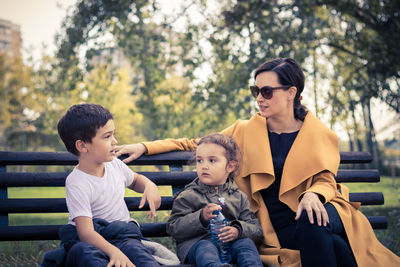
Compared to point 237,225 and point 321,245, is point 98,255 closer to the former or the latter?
point 237,225

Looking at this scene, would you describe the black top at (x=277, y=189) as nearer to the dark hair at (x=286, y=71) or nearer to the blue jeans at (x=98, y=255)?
the dark hair at (x=286, y=71)

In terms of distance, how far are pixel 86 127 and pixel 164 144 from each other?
0.98m

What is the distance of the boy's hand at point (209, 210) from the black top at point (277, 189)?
2.08 ft

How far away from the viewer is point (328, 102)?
32.0 feet

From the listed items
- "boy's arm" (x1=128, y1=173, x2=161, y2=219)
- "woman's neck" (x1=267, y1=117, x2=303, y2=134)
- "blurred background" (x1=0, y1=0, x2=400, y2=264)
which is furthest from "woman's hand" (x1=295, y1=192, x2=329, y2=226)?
"blurred background" (x1=0, y1=0, x2=400, y2=264)

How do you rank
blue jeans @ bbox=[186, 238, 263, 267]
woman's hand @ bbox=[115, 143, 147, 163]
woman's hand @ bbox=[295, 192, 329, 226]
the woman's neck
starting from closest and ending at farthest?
blue jeans @ bbox=[186, 238, 263, 267] → woman's hand @ bbox=[295, 192, 329, 226] → woman's hand @ bbox=[115, 143, 147, 163] → the woman's neck

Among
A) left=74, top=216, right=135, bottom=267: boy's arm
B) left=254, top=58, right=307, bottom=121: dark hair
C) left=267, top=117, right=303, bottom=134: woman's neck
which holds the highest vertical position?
left=254, top=58, right=307, bottom=121: dark hair

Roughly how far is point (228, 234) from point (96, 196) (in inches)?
33.4

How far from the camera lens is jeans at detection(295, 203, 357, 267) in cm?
260

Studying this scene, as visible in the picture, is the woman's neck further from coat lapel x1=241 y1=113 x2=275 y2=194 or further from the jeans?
the jeans

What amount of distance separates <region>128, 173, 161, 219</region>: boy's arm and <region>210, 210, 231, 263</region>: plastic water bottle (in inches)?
15.7

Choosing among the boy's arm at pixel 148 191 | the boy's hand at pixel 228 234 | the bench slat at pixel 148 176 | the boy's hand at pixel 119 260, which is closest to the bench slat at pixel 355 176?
the bench slat at pixel 148 176

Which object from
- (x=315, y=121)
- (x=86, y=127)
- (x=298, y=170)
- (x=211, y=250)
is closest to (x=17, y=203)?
(x=86, y=127)

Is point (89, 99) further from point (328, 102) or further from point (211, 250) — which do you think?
point (211, 250)
